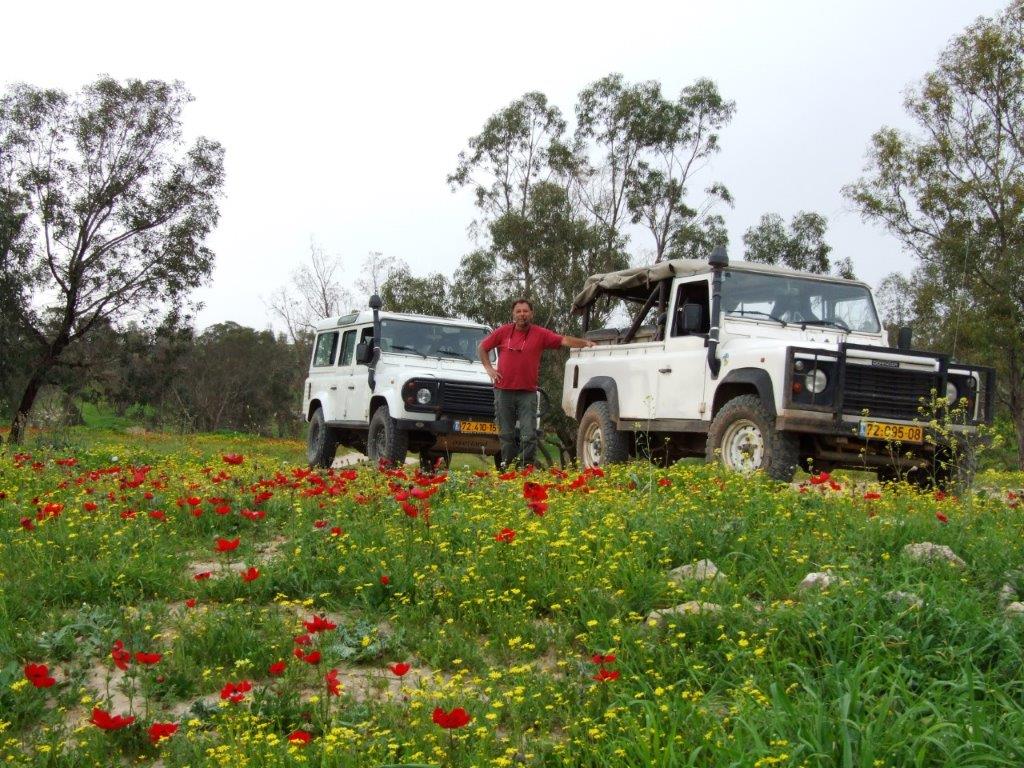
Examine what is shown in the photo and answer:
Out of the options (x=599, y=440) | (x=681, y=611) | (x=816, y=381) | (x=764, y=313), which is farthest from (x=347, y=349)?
(x=681, y=611)

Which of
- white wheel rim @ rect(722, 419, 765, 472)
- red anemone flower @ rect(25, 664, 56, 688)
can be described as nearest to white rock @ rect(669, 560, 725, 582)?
red anemone flower @ rect(25, 664, 56, 688)

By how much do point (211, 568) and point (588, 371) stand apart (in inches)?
280

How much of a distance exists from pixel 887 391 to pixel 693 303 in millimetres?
2153

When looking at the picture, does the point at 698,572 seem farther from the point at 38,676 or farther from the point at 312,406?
the point at 312,406

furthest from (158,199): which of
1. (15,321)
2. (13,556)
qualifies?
(13,556)

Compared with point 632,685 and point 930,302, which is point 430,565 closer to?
point 632,685

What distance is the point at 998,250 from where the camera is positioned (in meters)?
29.5

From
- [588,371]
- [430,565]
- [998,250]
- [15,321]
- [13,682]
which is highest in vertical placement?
[998,250]

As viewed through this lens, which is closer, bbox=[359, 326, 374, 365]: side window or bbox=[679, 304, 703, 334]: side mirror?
bbox=[679, 304, 703, 334]: side mirror

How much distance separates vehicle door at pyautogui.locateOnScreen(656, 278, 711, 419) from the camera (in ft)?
33.5

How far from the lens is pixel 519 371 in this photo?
10.3 m

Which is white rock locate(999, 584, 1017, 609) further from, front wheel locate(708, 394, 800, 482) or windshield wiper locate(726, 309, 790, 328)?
windshield wiper locate(726, 309, 790, 328)

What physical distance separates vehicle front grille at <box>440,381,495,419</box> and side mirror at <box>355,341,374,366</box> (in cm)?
143

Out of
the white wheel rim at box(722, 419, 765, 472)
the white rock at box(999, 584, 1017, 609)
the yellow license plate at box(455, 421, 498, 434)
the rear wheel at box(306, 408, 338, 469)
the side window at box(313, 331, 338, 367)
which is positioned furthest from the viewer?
the side window at box(313, 331, 338, 367)
